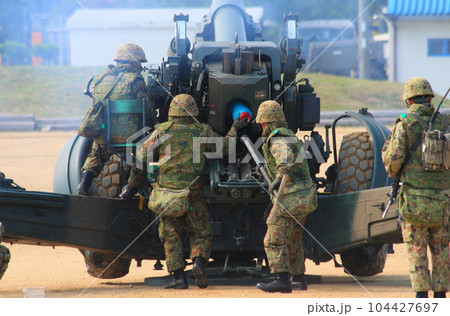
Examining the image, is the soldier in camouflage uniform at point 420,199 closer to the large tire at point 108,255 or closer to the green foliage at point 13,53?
the large tire at point 108,255

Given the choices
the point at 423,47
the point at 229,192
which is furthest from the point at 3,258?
the point at 423,47

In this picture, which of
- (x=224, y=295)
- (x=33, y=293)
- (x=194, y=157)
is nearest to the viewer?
(x=33, y=293)

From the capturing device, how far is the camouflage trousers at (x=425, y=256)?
714 cm

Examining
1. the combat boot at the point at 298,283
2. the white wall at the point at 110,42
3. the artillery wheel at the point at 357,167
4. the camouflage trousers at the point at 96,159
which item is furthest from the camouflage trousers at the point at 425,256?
the white wall at the point at 110,42

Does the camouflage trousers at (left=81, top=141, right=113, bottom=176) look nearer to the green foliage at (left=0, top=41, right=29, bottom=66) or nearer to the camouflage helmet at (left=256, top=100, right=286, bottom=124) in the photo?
the camouflage helmet at (left=256, top=100, right=286, bottom=124)

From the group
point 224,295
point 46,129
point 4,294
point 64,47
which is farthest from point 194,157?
point 64,47

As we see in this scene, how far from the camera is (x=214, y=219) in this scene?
843 cm

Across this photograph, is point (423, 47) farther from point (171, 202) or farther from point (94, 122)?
point (171, 202)

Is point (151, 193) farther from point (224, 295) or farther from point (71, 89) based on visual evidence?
point (71, 89)

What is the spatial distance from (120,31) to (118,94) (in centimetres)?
2017

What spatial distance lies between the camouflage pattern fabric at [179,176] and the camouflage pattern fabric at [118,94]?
0.32 meters

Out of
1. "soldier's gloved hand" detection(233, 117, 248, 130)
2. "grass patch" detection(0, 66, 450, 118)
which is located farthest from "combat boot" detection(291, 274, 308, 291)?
"grass patch" detection(0, 66, 450, 118)

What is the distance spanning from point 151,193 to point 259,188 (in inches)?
36.3

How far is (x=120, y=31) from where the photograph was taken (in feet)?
92.5
